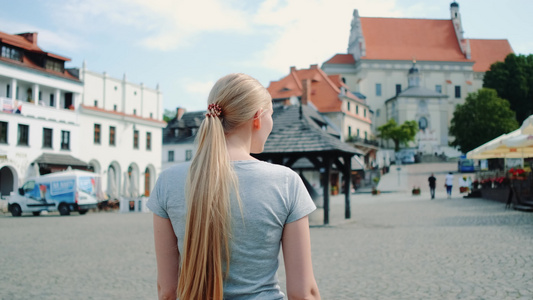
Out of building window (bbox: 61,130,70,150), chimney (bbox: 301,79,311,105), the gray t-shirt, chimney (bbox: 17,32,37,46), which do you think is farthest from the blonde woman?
chimney (bbox: 301,79,311,105)

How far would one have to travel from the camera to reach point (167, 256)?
2150 millimetres

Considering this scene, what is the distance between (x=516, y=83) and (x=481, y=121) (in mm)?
13729

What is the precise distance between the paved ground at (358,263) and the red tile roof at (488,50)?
9749 cm

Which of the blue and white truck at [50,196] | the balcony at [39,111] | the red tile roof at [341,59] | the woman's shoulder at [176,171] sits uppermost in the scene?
the red tile roof at [341,59]

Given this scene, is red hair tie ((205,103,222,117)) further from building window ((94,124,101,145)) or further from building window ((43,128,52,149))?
building window ((94,124,101,145))

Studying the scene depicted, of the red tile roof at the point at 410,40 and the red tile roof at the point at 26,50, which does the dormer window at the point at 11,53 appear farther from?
the red tile roof at the point at 410,40

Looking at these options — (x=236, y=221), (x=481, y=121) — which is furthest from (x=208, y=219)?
(x=481, y=121)

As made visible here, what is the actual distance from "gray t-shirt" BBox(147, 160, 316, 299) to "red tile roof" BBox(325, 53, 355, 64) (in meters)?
98.7

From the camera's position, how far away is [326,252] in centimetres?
1041

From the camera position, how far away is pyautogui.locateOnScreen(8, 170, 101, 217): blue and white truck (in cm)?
2722

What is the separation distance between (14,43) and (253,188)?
40089mm

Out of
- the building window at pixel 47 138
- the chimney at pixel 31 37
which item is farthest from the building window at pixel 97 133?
the chimney at pixel 31 37

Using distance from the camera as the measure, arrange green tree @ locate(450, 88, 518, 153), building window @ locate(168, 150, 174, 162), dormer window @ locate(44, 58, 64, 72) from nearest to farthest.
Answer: dormer window @ locate(44, 58, 64, 72), building window @ locate(168, 150, 174, 162), green tree @ locate(450, 88, 518, 153)

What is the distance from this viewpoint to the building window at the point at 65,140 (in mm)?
39688
